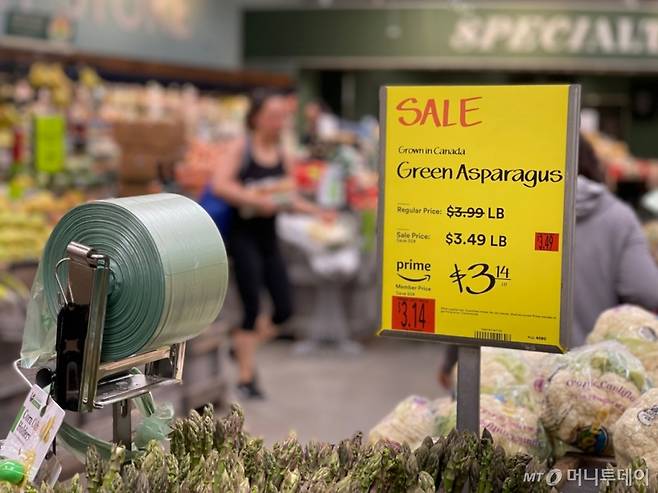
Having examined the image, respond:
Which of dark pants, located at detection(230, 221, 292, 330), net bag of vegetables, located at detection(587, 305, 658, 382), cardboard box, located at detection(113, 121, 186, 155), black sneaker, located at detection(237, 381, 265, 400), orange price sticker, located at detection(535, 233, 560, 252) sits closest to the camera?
orange price sticker, located at detection(535, 233, 560, 252)

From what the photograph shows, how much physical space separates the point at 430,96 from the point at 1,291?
2820 millimetres

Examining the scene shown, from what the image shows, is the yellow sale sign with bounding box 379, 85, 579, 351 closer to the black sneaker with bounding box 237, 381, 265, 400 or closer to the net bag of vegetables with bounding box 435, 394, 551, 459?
the net bag of vegetables with bounding box 435, 394, 551, 459

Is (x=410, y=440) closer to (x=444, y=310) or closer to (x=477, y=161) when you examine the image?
(x=444, y=310)

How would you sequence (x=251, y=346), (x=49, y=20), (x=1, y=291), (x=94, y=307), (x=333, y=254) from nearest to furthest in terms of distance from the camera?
(x=94, y=307), (x=1, y=291), (x=251, y=346), (x=333, y=254), (x=49, y=20)

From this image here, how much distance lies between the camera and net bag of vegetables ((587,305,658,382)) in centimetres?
199

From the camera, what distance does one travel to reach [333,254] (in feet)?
21.9

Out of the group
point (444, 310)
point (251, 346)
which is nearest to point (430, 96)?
point (444, 310)

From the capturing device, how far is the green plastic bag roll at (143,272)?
4.60ft

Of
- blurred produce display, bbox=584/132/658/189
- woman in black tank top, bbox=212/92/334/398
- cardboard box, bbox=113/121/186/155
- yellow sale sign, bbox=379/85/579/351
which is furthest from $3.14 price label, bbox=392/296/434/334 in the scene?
blurred produce display, bbox=584/132/658/189


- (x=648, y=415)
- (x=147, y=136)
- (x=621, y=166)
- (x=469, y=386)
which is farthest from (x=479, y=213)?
(x=621, y=166)

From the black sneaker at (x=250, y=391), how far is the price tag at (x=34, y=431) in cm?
401

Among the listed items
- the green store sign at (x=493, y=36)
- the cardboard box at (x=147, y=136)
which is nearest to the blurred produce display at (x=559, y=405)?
the cardboard box at (x=147, y=136)

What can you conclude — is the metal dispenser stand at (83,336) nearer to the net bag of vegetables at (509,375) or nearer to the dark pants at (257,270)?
the net bag of vegetables at (509,375)

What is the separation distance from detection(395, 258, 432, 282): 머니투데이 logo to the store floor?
2913 millimetres
